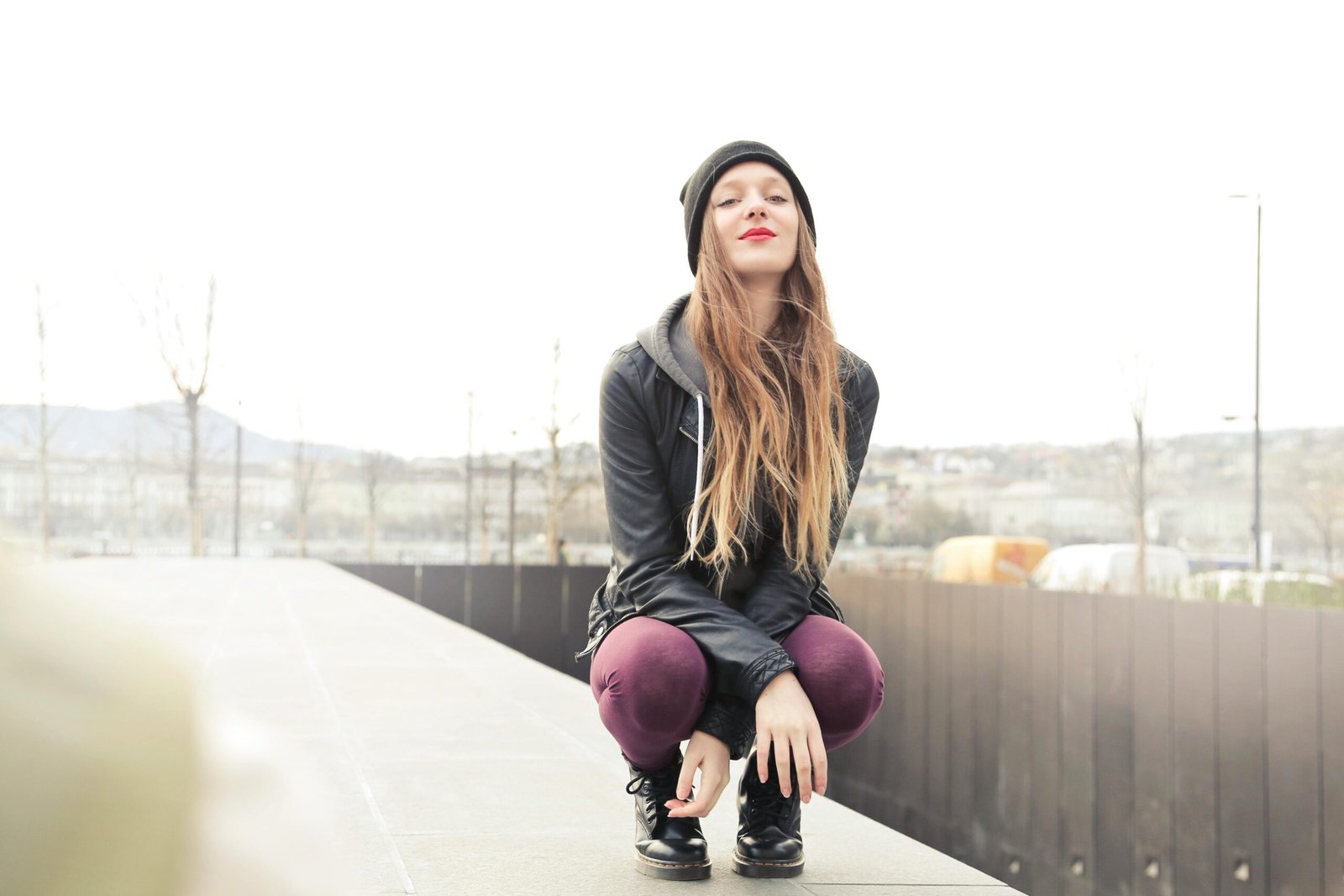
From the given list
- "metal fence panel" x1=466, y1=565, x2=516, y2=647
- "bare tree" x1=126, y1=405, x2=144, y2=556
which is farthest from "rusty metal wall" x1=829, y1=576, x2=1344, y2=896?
"bare tree" x1=126, y1=405, x2=144, y2=556

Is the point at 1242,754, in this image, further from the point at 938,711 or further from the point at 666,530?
the point at 666,530

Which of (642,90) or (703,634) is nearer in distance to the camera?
(703,634)

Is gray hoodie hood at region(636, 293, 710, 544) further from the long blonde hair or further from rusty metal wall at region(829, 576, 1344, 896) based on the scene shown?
rusty metal wall at region(829, 576, 1344, 896)

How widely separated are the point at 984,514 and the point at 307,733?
1663cm

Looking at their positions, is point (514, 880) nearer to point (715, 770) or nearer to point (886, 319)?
point (715, 770)

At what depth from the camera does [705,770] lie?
78.2 inches

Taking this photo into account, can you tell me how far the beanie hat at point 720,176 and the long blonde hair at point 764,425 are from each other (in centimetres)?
4

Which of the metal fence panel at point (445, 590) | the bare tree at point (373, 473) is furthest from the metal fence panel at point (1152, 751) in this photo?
the bare tree at point (373, 473)

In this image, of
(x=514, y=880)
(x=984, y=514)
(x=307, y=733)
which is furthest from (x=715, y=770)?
(x=984, y=514)

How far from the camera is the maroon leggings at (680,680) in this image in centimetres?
205

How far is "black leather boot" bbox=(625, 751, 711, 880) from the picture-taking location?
2.26 m

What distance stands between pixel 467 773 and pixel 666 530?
159 cm

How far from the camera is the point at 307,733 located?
13.3 ft

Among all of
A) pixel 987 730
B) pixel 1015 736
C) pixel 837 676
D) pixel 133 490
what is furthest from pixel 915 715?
pixel 133 490
